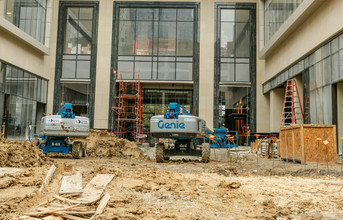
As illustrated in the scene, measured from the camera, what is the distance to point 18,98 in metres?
26.7

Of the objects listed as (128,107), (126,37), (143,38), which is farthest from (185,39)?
(128,107)

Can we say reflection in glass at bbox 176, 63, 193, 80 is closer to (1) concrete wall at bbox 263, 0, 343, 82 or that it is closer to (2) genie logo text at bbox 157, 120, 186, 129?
(1) concrete wall at bbox 263, 0, 343, 82

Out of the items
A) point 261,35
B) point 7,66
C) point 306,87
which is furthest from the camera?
Answer: point 261,35

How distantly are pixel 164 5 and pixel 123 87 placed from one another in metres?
8.97

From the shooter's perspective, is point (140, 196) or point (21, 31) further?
point (21, 31)

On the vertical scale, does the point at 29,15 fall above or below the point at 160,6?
below

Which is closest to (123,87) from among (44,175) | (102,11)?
(102,11)

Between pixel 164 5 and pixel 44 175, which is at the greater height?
pixel 164 5

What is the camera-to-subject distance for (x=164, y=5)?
31.8 meters

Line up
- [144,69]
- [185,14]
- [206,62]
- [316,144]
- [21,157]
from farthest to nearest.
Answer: [185,14] < [206,62] < [144,69] < [316,144] < [21,157]

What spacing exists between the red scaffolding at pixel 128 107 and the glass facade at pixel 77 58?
265 centimetres

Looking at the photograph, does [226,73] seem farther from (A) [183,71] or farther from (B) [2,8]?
(B) [2,8]

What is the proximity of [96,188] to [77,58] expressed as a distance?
87.1 ft

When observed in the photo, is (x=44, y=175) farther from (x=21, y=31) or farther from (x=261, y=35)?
(x=261, y=35)
